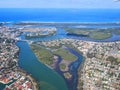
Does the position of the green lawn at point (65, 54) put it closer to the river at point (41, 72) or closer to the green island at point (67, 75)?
the river at point (41, 72)

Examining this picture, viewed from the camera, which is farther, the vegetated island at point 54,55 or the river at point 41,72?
the vegetated island at point 54,55

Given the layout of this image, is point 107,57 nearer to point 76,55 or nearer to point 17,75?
point 76,55

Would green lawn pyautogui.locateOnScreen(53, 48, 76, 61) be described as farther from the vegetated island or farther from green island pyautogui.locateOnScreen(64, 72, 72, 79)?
green island pyautogui.locateOnScreen(64, 72, 72, 79)

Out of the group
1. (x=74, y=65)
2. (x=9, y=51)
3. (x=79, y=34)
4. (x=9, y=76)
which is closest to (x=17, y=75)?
(x=9, y=76)

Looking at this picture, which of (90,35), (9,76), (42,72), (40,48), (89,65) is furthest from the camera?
(90,35)

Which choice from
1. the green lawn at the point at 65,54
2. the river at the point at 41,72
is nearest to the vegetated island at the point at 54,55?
the green lawn at the point at 65,54

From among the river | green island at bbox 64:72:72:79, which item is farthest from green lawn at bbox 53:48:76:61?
green island at bbox 64:72:72:79
